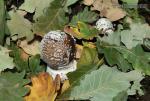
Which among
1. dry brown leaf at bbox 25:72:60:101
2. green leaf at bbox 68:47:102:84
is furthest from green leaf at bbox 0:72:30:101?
green leaf at bbox 68:47:102:84

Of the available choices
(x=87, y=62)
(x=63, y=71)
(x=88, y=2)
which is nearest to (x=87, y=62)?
(x=87, y=62)

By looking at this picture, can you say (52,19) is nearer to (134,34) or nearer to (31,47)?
(31,47)

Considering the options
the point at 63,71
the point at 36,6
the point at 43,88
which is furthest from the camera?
the point at 36,6

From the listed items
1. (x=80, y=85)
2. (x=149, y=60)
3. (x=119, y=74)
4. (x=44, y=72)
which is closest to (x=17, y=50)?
(x=44, y=72)

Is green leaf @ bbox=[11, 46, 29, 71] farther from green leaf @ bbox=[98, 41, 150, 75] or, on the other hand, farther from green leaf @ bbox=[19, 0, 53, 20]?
green leaf @ bbox=[98, 41, 150, 75]

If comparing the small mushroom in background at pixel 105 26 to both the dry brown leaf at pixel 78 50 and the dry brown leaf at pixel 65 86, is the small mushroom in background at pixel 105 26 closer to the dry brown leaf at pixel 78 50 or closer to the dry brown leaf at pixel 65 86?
the dry brown leaf at pixel 78 50

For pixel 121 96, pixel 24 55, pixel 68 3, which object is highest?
pixel 68 3

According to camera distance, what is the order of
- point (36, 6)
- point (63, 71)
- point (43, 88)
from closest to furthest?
point (43, 88) → point (63, 71) → point (36, 6)

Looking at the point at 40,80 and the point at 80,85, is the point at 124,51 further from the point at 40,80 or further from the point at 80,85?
the point at 40,80
